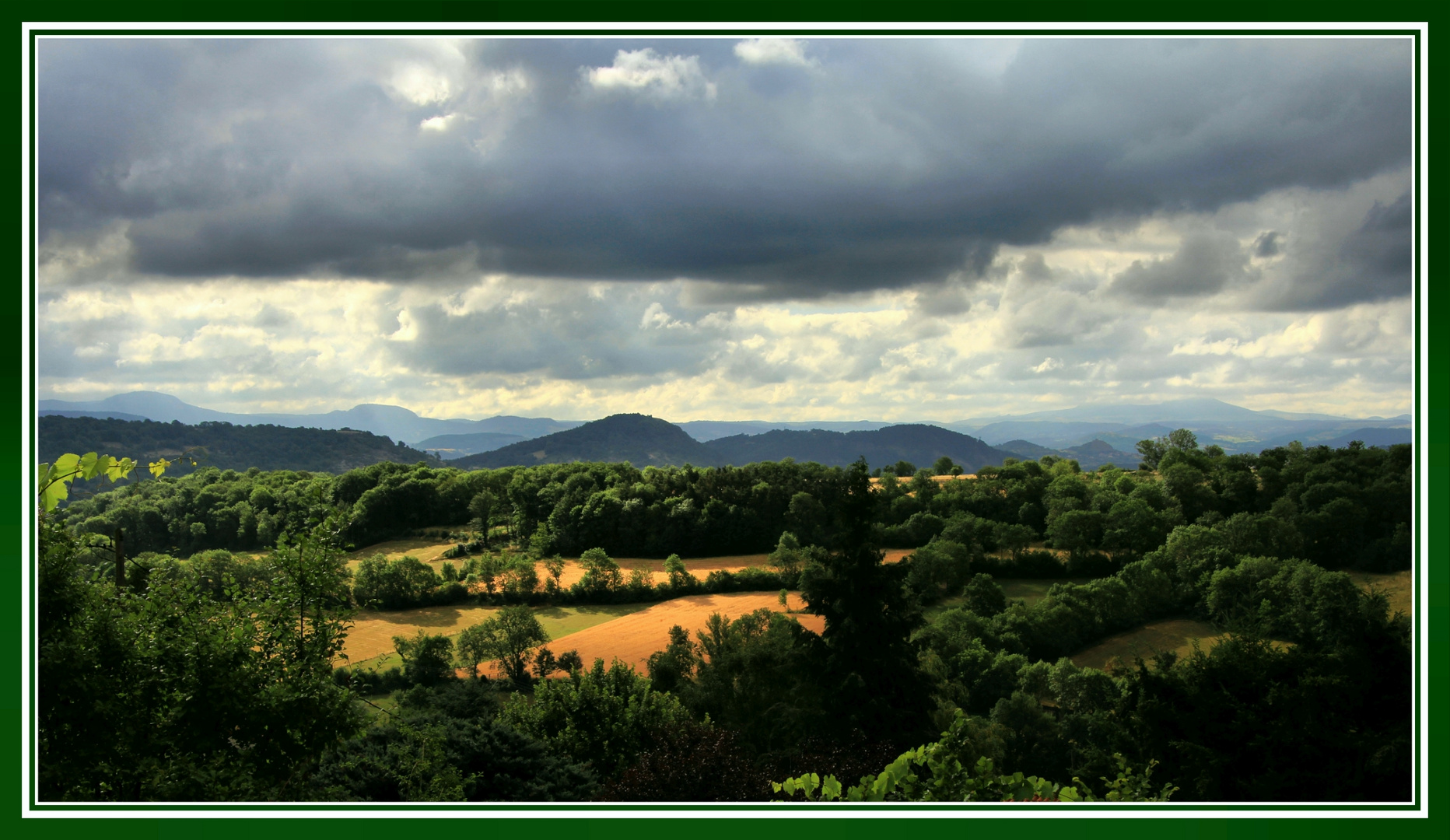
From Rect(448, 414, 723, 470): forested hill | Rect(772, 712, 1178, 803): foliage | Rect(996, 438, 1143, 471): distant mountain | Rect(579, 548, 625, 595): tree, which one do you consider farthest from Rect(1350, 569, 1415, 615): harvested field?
Rect(448, 414, 723, 470): forested hill

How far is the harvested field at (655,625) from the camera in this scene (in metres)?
31.6

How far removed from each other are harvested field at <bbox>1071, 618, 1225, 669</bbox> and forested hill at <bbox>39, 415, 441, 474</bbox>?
241 feet

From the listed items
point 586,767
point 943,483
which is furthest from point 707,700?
point 943,483

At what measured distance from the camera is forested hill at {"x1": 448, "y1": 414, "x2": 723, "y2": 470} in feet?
574

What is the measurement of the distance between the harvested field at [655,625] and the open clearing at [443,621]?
1822mm

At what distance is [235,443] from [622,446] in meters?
83.9

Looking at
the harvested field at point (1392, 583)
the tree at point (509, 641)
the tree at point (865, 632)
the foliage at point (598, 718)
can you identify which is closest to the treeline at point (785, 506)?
the harvested field at point (1392, 583)

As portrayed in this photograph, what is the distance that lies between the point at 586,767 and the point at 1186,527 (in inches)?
1764

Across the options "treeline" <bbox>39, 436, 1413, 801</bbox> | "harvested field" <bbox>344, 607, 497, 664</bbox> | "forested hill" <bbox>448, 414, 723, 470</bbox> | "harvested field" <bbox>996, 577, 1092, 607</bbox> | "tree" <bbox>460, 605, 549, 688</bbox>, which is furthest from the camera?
"forested hill" <bbox>448, 414, 723, 470</bbox>

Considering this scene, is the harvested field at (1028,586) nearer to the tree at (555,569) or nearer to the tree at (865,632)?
the tree at (865,632)

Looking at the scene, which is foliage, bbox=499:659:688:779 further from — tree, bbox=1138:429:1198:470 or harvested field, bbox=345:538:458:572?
tree, bbox=1138:429:1198:470

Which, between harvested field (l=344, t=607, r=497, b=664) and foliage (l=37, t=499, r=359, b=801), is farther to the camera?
harvested field (l=344, t=607, r=497, b=664)

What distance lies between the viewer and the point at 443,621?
1647 inches
